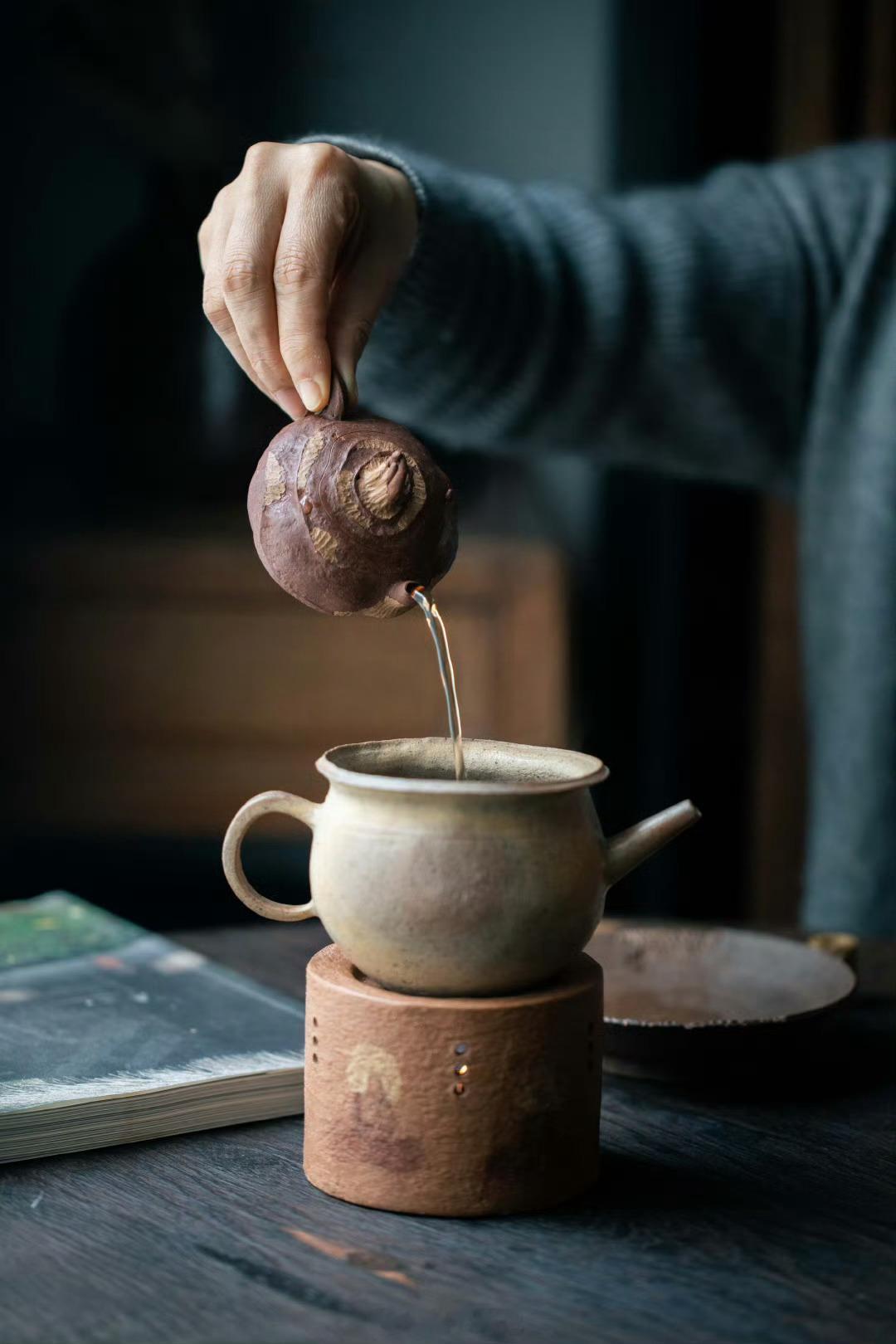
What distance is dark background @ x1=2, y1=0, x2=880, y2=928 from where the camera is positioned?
8.79 ft

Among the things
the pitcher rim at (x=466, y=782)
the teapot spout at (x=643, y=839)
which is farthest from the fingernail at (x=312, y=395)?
the teapot spout at (x=643, y=839)

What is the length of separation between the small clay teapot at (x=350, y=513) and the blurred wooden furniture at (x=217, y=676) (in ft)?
6.02

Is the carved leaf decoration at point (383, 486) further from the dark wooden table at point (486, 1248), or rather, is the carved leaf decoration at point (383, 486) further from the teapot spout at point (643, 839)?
the dark wooden table at point (486, 1248)

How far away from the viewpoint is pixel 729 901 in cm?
291

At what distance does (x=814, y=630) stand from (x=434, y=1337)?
1.42 meters

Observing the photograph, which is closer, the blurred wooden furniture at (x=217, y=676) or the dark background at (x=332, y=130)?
the dark background at (x=332, y=130)

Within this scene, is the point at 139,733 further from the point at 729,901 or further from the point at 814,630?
the point at 814,630

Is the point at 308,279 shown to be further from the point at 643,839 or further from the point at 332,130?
the point at 332,130

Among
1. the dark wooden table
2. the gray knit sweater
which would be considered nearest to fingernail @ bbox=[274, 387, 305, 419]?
the dark wooden table

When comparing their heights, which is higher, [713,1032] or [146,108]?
[146,108]

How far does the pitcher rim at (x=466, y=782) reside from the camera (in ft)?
2.65

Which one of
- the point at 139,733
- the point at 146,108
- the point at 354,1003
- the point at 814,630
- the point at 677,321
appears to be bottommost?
the point at 139,733

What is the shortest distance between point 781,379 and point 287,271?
1.07 metres

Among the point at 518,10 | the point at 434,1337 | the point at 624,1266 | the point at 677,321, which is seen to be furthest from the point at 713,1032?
the point at 518,10
